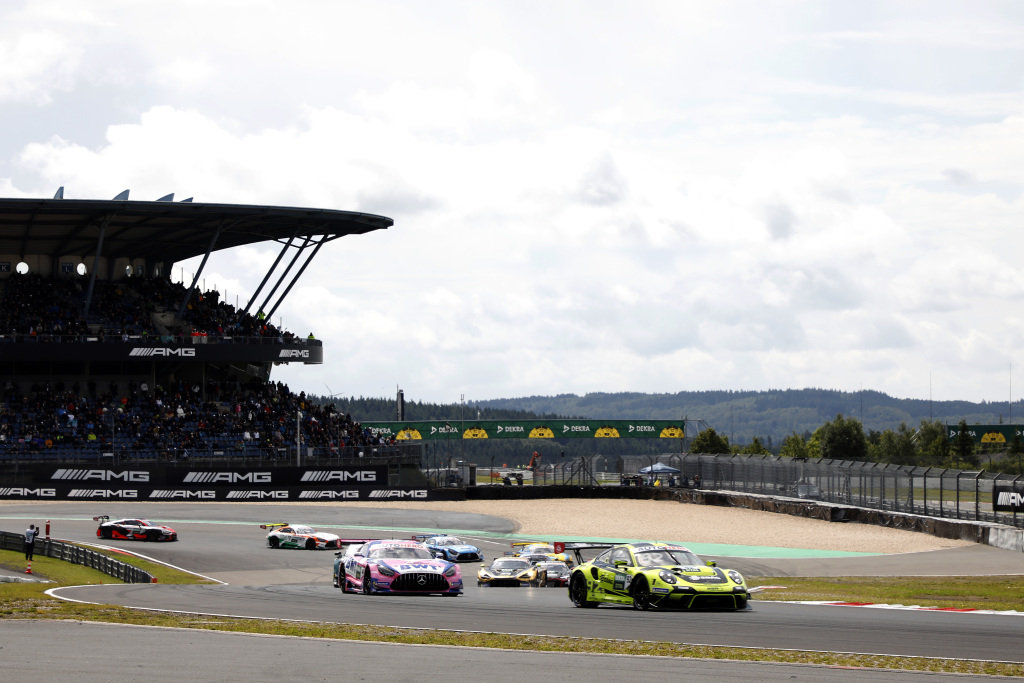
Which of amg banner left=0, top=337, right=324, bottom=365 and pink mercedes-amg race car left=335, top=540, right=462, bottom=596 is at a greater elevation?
amg banner left=0, top=337, right=324, bottom=365

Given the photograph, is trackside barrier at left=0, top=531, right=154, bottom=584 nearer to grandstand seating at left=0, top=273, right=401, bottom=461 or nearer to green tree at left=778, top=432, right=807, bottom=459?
grandstand seating at left=0, top=273, right=401, bottom=461

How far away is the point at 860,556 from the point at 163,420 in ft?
128

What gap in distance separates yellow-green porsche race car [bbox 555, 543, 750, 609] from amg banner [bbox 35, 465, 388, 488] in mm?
38478

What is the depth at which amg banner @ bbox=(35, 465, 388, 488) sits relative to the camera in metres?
53.3

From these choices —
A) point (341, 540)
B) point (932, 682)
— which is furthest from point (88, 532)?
point (932, 682)

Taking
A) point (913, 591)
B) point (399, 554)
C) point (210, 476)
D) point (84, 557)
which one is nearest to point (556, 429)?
point (210, 476)

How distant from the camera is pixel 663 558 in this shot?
1759 cm

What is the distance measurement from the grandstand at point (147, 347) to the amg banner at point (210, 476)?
33.5 inches

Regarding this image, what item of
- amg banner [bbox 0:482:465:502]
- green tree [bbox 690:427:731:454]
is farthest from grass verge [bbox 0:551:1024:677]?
green tree [bbox 690:427:731:454]

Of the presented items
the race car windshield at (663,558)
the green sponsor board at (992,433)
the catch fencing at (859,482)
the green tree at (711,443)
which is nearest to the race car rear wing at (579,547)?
the race car windshield at (663,558)

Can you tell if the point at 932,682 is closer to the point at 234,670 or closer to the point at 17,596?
the point at 234,670

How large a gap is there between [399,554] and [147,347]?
43767mm

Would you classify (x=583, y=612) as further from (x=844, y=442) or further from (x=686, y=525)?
(x=844, y=442)

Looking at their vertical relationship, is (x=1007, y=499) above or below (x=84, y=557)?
above
